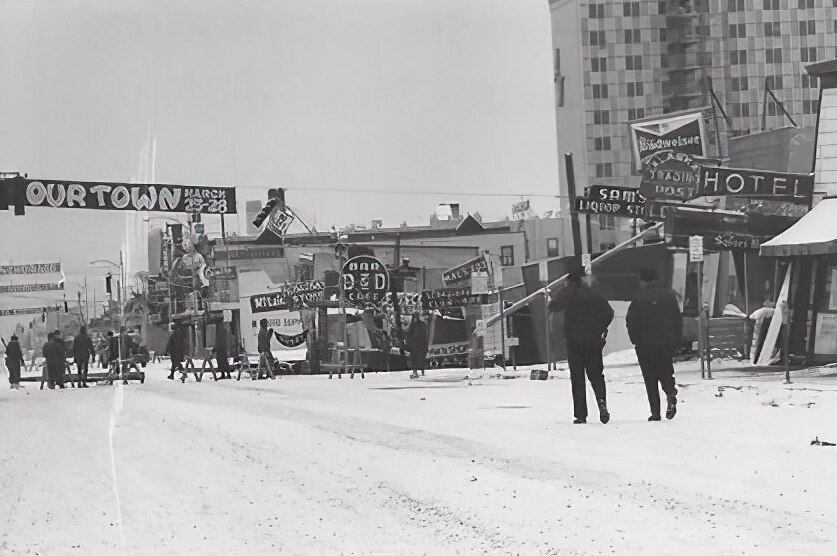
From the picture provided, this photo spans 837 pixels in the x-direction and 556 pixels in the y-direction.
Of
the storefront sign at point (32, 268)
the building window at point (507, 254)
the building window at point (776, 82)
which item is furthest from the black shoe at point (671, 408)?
the building window at point (776, 82)

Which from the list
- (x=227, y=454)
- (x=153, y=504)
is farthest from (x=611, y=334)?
(x=153, y=504)

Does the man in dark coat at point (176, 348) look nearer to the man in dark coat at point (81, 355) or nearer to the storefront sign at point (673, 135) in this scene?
the man in dark coat at point (81, 355)

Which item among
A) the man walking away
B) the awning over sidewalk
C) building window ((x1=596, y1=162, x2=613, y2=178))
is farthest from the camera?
building window ((x1=596, y1=162, x2=613, y2=178))

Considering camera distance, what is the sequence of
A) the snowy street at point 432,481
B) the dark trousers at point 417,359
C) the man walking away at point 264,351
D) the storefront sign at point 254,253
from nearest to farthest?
the snowy street at point 432,481 → the dark trousers at point 417,359 → the man walking away at point 264,351 → the storefront sign at point 254,253

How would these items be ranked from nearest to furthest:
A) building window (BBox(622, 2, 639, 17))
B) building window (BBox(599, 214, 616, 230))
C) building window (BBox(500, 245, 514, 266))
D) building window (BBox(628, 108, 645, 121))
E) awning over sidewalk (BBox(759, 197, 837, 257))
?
1. awning over sidewalk (BBox(759, 197, 837, 257))
2. building window (BBox(500, 245, 514, 266))
3. building window (BBox(599, 214, 616, 230))
4. building window (BBox(628, 108, 645, 121))
5. building window (BBox(622, 2, 639, 17))

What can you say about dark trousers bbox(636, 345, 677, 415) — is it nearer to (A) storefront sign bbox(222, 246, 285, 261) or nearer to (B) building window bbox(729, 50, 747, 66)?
(A) storefront sign bbox(222, 246, 285, 261)

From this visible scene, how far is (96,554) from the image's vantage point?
25.7 feet

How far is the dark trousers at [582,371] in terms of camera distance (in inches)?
620

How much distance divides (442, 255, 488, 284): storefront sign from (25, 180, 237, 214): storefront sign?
7.08 metres

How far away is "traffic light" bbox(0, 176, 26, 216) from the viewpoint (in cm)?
3656

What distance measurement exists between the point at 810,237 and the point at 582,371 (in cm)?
1074

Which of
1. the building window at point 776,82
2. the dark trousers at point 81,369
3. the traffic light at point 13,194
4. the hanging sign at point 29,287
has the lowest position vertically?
the dark trousers at point 81,369

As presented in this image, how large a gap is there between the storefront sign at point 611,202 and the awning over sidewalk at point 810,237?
35.5 feet

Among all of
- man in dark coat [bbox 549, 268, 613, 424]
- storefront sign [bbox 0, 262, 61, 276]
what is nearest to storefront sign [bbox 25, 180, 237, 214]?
man in dark coat [bbox 549, 268, 613, 424]
